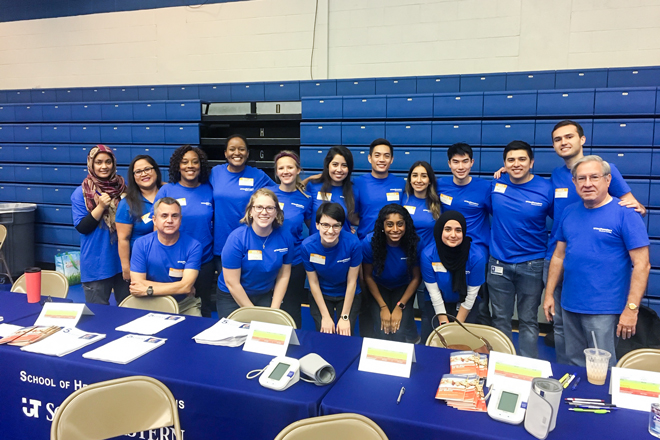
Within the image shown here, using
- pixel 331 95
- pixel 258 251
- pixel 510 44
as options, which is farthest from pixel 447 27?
pixel 258 251

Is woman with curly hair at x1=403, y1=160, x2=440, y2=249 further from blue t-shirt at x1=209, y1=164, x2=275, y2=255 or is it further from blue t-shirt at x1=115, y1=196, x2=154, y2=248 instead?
blue t-shirt at x1=115, y1=196, x2=154, y2=248

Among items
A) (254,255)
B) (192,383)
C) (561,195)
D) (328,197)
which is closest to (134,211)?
(254,255)

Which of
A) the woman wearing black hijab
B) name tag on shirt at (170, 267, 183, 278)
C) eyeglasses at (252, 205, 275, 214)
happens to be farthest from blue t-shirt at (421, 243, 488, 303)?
name tag on shirt at (170, 267, 183, 278)

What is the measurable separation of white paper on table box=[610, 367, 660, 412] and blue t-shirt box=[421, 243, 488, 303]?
105 cm

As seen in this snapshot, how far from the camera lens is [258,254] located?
2488 millimetres

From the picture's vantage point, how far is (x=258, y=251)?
249 cm

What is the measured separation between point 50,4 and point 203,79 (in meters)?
2.98

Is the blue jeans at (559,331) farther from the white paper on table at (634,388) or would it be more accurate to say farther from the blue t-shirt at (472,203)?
the white paper on table at (634,388)

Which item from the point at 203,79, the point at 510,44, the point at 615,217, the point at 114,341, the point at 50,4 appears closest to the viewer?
the point at 114,341

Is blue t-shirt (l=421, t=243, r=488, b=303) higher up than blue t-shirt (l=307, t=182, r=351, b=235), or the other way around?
blue t-shirt (l=307, t=182, r=351, b=235)

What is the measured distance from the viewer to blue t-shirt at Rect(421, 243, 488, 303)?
8.30 feet

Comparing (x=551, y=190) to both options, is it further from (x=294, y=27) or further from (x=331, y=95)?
(x=294, y=27)

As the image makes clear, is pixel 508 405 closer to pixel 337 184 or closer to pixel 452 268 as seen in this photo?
pixel 452 268

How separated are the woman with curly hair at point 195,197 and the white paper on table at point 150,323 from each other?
0.67 m
